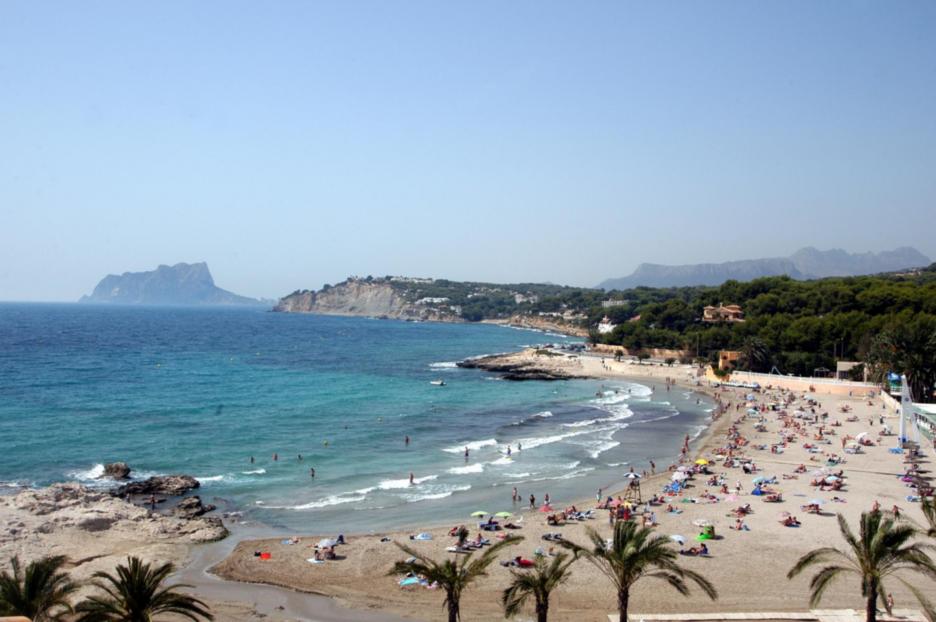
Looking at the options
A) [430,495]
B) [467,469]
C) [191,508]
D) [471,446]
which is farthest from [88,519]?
[471,446]

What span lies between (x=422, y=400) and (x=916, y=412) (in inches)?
1525

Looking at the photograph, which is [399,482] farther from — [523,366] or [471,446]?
[523,366]

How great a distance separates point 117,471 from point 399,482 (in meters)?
14.4

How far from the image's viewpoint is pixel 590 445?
4697 cm

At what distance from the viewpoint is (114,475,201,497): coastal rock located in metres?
33.4

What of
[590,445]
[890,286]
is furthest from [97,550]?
[890,286]

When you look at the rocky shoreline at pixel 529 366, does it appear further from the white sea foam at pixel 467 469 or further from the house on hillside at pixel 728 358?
the white sea foam at pixel 467 469

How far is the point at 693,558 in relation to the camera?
25.3 meters

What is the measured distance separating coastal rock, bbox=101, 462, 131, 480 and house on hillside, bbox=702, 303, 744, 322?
85163 millimetres

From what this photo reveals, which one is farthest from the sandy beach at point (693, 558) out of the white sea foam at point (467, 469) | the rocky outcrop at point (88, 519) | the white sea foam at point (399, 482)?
the white sea foam at point (467, 469)

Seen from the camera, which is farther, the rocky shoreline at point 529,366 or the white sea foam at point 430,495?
the rocky shoreline at point 529,366

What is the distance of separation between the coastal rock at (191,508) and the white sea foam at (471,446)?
1657 cm

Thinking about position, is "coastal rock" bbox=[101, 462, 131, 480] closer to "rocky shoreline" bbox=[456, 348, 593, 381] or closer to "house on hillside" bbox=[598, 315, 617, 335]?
"rocky shoreline" bbox=[456, 348, 593, 381]

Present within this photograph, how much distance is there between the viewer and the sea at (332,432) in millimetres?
34344
